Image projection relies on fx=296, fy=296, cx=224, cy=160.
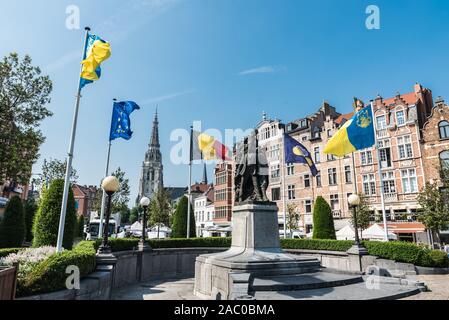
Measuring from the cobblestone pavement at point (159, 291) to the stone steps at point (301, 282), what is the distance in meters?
3.11

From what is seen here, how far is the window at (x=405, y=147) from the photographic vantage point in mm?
34469

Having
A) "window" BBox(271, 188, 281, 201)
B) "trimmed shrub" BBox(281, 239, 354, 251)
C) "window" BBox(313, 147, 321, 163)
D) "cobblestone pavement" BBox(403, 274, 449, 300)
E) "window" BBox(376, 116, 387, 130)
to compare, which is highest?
"window" BBox(376, 116, 387, 130)

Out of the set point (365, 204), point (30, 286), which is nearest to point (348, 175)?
point (365, 204)

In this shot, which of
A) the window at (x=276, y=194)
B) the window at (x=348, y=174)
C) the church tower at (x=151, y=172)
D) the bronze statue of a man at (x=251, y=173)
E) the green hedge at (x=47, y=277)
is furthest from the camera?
the church tower at (x=151, y=172)

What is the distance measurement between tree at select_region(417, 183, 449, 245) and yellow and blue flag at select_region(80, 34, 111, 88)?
1118 inches

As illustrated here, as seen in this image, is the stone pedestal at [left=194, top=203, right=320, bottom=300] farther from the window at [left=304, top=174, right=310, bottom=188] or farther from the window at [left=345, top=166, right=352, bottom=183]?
the window at [left=304, top=174, right=310, bottom=188]

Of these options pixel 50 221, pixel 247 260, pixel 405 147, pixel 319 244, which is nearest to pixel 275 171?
pixel 405 147

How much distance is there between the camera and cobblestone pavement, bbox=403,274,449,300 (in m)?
9.76

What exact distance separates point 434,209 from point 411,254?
46.0 feet

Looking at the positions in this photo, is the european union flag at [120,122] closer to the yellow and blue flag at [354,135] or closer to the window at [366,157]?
the yellow and blue flag at [354,135]

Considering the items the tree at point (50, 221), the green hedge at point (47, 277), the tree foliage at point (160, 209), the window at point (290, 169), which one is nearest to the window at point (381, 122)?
the window at point (290, 169)

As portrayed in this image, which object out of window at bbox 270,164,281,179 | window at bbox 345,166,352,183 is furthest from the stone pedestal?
window at bbox 270,164,281,179

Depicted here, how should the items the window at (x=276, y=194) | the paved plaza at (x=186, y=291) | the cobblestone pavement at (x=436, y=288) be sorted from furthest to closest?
the window at (x=276, y=194) < the cobblestone pavement at (x=436, y=288) < the paved plaza at (x=186, y=291)

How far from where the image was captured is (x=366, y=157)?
37781mm
